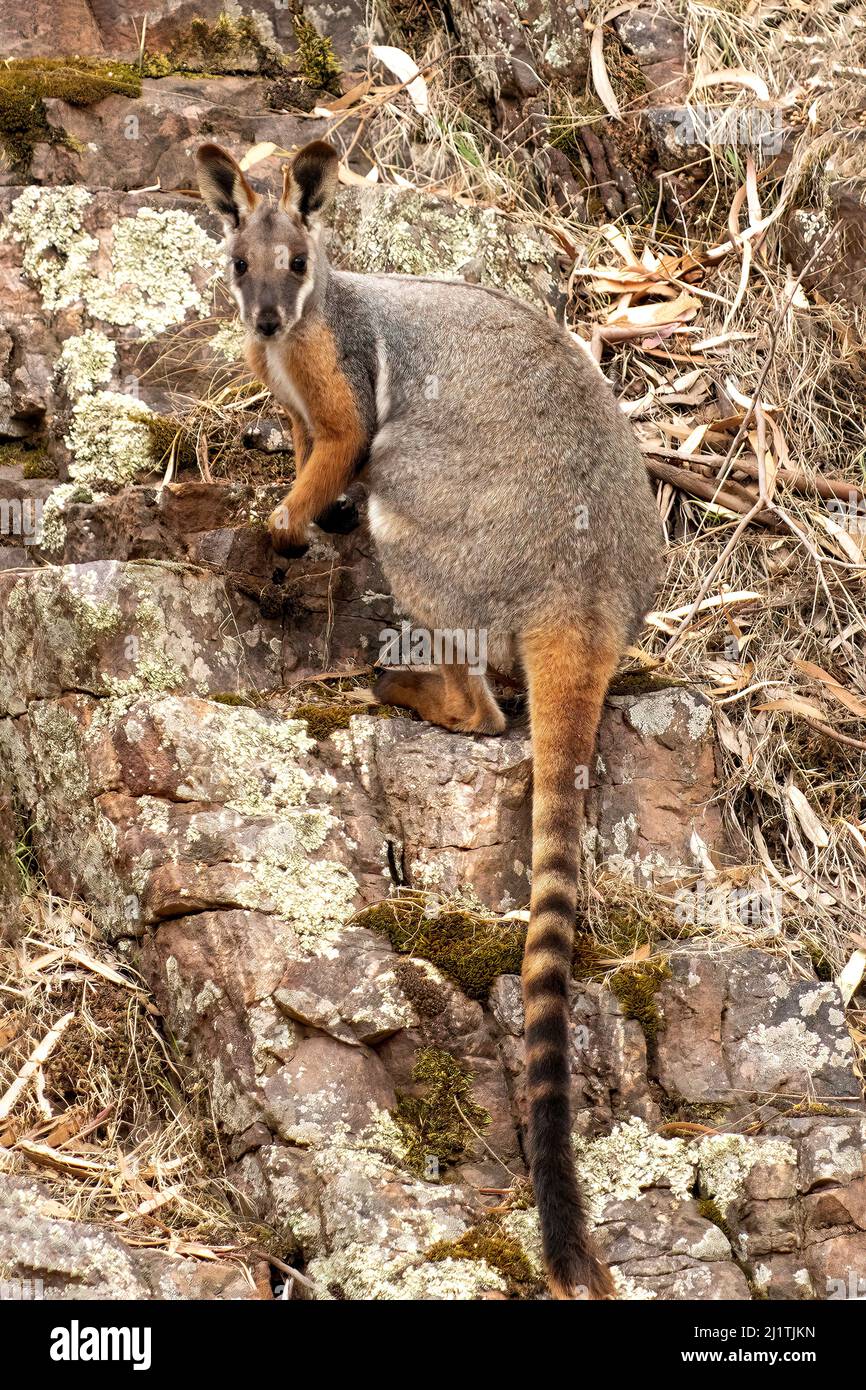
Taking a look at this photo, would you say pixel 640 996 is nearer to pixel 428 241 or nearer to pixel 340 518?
pixel 340 518

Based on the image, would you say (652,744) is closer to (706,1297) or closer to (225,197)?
(706,1297)

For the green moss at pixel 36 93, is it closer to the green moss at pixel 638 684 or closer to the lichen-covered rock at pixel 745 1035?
the green moss at pixel 638 684

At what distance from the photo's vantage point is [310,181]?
631cm

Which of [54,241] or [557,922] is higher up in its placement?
[54,241]

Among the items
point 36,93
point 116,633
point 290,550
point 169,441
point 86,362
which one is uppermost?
point 36,93

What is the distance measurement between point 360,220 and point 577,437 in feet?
8.00

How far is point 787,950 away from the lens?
5.61 meters

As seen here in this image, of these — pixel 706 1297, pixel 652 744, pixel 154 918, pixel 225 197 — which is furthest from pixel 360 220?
pixel 706 1297

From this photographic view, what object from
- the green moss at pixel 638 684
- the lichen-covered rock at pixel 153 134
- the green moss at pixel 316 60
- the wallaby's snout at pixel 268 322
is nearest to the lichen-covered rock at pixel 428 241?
the lichen-covered rock at pixel 153 134

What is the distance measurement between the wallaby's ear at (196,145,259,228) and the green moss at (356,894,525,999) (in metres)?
3.03

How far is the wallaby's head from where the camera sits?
607 centimetres

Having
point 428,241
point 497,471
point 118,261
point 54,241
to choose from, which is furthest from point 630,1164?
point 54,241

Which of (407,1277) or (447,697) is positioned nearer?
(407,1277)

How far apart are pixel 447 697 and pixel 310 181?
2310mm
